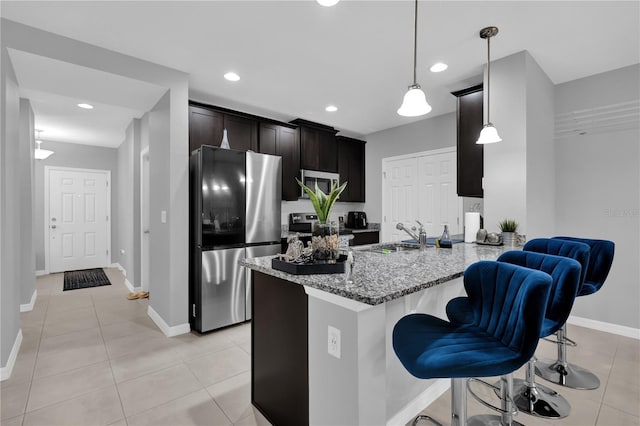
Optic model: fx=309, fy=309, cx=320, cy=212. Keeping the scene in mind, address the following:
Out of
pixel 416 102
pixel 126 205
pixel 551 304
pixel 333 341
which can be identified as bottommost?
pixel 333 341

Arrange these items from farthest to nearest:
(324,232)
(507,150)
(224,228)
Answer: (224,228) → (507,150) → (324,232)

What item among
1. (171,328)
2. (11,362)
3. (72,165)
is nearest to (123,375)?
(171,328)

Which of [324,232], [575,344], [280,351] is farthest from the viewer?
[575,344]

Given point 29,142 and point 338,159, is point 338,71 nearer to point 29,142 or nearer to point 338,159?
point 338,159

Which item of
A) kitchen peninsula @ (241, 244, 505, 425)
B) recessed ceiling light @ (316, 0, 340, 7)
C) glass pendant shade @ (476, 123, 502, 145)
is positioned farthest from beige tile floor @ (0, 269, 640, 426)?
recessed ceiling light @ (316, 0, 340, 7)

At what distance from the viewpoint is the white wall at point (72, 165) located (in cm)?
567

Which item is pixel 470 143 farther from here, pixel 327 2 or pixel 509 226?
pixel 327 2

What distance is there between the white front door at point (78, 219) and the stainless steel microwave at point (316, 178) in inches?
175

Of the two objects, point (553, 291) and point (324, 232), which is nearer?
point (553, 291)

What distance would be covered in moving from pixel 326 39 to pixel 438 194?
2.91m

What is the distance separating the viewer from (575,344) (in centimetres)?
223

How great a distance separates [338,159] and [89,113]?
12.1 feet

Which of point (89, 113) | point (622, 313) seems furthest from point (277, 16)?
point (622, 313)

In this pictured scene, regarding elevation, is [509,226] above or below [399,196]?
below
